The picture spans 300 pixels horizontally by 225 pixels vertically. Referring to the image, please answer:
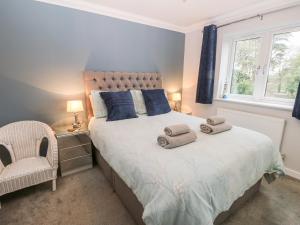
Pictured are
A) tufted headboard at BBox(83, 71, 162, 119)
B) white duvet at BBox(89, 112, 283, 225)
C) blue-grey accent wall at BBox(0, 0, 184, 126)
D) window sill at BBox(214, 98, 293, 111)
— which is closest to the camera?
white duvet at BBox(89, 112, 283, 225)

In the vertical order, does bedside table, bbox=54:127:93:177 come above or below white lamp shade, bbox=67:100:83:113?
below

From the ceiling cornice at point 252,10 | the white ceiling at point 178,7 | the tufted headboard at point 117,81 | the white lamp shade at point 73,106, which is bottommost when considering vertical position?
the white lamp shade at point 73,106

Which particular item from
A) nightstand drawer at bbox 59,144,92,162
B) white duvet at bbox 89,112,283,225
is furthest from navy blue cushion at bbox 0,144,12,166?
white duvet at bbox 89,112,283,225

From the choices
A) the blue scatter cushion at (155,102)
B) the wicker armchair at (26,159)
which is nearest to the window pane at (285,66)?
the blue scatter cushion at (155,102)

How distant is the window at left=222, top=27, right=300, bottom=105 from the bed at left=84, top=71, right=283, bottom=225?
3.87 feet

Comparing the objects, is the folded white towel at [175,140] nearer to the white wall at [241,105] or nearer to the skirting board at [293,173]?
the white wall at [241,105]

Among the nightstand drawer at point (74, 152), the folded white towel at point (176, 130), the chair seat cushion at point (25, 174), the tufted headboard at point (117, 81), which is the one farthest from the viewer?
the tufted headboard at point (117, 81)

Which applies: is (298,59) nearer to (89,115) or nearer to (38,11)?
(89,115)

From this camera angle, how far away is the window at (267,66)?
235 cm

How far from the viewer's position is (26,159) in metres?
1.98

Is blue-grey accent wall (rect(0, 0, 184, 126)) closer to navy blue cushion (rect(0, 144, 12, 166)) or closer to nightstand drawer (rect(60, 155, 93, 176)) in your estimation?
navy blue cushion (rect(0, 144, 12, 166))

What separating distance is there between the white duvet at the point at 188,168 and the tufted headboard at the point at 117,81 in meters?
0.97

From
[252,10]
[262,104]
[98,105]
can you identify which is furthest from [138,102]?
[252,10]

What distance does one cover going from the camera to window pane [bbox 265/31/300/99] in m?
2.31
